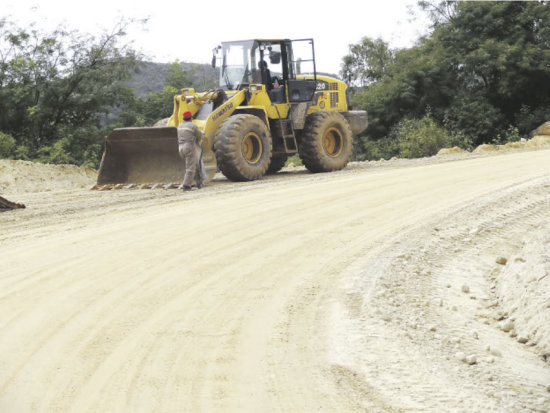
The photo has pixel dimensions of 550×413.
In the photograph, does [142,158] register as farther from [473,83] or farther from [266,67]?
[473,83]

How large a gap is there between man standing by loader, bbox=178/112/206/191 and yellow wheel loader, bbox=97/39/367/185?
24.6 inches

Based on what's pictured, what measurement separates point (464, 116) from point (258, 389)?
29.2 meters

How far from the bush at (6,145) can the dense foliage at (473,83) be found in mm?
15233

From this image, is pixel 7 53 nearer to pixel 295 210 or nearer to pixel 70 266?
pixel 295 210

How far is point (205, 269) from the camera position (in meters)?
7.05

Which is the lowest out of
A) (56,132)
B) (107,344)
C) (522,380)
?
(522,380)

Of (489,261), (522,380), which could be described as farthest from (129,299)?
(489,261)

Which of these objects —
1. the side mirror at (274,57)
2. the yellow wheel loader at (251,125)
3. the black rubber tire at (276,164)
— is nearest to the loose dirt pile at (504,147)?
the yellow wheel loader at (251,125)

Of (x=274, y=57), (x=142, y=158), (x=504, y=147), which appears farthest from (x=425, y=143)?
(x=142, y=158)

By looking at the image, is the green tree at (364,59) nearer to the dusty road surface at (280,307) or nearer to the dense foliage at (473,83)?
the dense foliage at (473,83)

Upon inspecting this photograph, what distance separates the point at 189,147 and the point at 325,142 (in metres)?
4.83

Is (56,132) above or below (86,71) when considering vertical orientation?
below

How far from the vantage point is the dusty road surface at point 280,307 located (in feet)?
14.0

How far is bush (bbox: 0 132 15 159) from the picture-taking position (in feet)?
74.2
